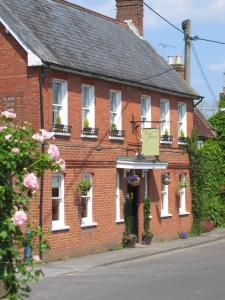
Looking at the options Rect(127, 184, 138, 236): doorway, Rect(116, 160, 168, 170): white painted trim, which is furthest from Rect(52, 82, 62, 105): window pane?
Rect(127, 184, 138, 236): doorway

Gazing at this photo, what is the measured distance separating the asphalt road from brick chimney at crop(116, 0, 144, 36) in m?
13.3

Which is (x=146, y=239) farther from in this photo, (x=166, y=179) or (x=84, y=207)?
(x=84, y=207)

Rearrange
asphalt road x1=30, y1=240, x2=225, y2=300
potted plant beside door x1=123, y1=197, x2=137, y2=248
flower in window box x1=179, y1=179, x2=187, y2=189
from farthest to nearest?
flower in window box x1=179, y1=179, x2=187, y2=189 < potted plant beside door x1=123, y1=197, x2=137, y2=248 < asphalt road x1=30, y1=240, x2=225, y2=300

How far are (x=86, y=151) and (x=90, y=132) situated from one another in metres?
0.70

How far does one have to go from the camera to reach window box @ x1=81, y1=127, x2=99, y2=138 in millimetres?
21161

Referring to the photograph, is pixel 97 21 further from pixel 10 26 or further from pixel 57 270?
pixel 57 270

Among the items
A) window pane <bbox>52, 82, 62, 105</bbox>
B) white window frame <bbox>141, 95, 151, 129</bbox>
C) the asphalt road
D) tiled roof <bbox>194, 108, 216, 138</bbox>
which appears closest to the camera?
the asphalt road

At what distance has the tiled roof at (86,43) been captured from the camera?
20.2m

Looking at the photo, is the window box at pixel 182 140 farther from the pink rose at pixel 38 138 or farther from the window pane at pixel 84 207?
the pink rose at pixel 38 138

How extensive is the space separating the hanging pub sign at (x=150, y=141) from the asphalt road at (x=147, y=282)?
4459 mm

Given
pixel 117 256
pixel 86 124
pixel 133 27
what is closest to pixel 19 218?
pixel 117 256

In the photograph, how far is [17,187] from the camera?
5973 mm

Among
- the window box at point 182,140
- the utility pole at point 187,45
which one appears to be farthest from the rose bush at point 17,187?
the utility pole at point 187,45

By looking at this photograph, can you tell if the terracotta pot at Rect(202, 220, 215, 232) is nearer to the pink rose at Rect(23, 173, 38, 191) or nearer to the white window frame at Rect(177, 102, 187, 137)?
the white window frame at Rect(177, 102, 187, 137)
